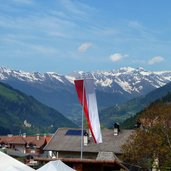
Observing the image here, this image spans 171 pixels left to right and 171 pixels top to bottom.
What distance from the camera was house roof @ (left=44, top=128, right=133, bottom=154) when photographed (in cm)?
6844

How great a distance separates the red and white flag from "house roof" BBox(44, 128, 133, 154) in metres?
40.4

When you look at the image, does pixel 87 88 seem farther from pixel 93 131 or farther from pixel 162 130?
pixel 162 130

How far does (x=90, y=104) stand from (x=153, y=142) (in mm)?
23242

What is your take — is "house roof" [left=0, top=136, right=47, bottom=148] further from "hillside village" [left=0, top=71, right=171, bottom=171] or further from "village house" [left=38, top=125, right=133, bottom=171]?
"village house" [left=38, top=125, right=133, bottom=171]

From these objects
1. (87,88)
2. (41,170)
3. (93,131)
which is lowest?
(41,170)

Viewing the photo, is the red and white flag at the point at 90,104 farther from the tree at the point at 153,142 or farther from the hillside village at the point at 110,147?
the tree at the point at 153,142

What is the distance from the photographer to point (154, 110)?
51.0 m

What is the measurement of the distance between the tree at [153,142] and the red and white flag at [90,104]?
22.3 m

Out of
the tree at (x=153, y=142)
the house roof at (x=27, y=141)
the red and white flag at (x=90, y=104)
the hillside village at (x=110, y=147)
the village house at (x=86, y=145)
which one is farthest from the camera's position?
the house roof at (x=27, y=141)

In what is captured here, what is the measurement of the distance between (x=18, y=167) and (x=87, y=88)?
30.1ft

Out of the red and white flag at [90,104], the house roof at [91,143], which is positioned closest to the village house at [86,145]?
the house roof at [91,143]

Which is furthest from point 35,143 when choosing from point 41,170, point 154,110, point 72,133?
point 41,170

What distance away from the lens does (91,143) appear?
70750 millimetres

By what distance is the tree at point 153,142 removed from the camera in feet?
158
